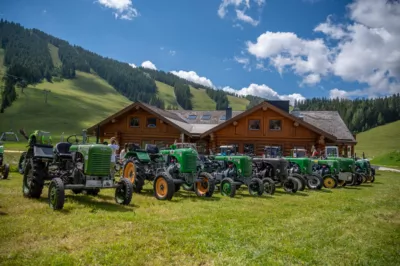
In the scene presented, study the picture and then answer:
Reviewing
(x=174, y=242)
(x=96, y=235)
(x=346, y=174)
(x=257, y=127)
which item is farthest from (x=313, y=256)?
(x=257, y=127)

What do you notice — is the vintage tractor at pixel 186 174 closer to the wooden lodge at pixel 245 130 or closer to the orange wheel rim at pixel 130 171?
the orange wheel rim at pixel 130 171

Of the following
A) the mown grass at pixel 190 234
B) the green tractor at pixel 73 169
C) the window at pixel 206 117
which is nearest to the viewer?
the mown grass at pixel 190 234

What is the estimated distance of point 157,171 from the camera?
1130 centimetres

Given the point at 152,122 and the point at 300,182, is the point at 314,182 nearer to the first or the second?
the point at 300,182

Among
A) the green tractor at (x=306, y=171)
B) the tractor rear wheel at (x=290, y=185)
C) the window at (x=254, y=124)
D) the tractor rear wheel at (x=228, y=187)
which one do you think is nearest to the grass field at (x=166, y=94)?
the window at (x=254, y=124)

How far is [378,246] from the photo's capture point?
568 centimetres

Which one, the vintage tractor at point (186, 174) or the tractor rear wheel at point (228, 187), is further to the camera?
the tractor rear wheel at point (228, 187)

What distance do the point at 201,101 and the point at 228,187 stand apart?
13986 centimetres

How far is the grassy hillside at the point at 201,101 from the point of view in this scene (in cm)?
14120

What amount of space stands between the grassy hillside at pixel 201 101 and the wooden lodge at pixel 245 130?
105893 millimetres

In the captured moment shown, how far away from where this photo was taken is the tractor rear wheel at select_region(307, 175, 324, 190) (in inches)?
580

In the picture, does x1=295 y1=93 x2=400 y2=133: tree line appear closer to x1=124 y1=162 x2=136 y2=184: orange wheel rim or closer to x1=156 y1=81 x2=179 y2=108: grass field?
x1=156 y1=81 x2=179 y2=108: grass field

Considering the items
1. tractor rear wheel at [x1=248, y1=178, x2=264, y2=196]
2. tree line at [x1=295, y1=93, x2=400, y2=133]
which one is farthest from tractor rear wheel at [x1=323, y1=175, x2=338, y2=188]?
tree line at [x1=295, y1=93, x2=400, y2=133]

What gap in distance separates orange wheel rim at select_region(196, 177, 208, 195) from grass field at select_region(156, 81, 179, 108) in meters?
127
